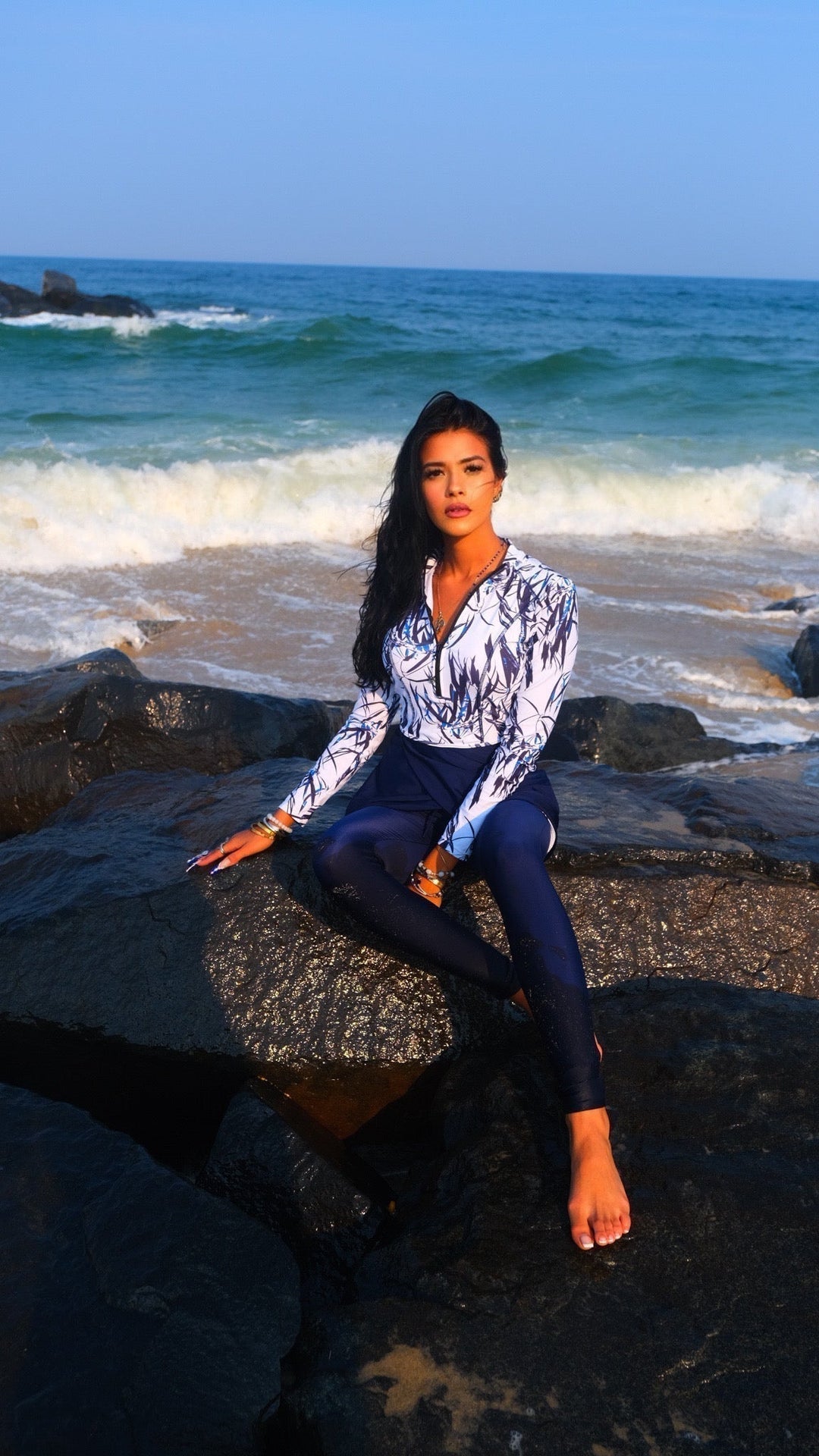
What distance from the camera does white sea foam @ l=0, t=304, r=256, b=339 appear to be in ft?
91.4

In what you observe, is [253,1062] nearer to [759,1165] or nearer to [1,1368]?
[1,1368]

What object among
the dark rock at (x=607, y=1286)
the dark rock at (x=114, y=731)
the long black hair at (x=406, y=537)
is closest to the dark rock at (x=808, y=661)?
the dark rock at (x=114, y=731)

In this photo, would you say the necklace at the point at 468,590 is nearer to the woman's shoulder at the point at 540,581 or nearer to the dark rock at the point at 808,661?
the woman's shoulder at the point at 540,581

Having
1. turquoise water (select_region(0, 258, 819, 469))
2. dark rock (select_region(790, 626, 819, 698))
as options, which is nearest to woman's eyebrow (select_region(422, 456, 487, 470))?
dark rock (select_region(790, 626, 819, 698))

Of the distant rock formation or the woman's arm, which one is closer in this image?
the woman's arm

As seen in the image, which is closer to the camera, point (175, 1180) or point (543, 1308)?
point (543, 1308)

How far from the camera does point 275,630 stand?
27.0 ft

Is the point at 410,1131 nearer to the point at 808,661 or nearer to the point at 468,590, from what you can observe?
the point at 468,590

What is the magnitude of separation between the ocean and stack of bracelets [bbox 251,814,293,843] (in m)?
2.58

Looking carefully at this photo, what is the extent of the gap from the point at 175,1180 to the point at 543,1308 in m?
0.84

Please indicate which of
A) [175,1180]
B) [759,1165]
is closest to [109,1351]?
[175,1180]

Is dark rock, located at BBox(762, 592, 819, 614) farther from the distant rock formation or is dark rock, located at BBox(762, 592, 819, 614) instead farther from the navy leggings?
the distant rock formation

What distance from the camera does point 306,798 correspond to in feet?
10.9

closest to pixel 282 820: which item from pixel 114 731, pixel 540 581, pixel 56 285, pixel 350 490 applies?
pixel 540 581
